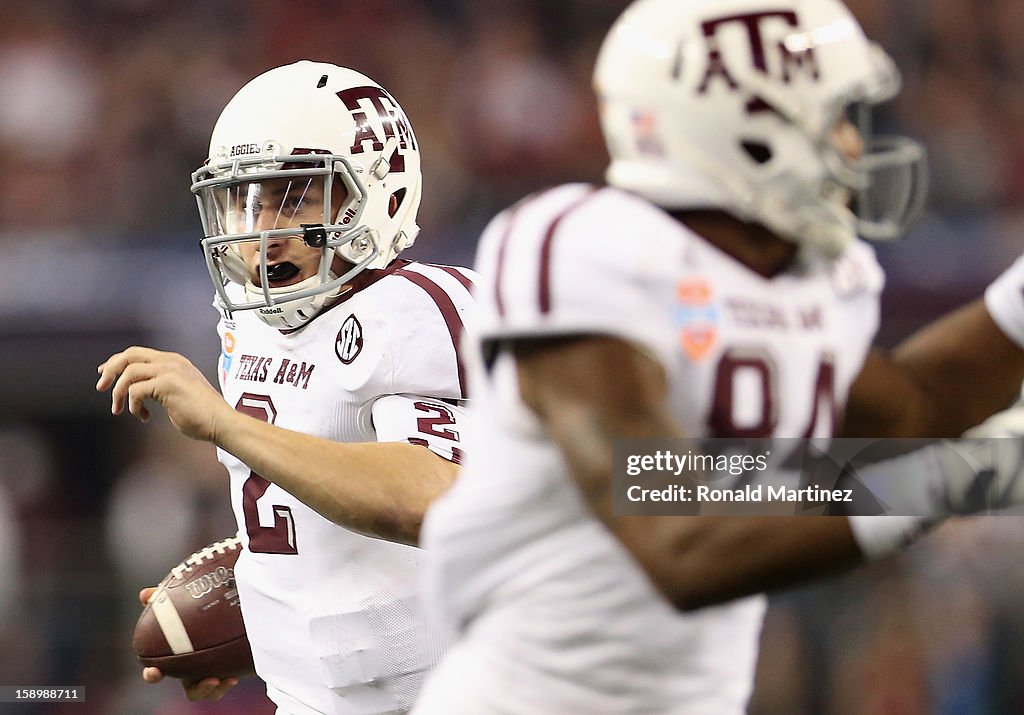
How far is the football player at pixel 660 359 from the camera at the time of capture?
1495 mm

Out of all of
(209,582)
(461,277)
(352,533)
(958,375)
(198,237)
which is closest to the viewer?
(958,375)

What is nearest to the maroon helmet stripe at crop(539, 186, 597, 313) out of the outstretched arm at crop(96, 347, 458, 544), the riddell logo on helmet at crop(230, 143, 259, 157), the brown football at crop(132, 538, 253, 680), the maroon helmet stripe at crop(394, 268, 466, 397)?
the outstretched arm at crop(96, 347, 458, 544)

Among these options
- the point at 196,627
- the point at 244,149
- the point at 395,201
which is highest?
the point at 244,149

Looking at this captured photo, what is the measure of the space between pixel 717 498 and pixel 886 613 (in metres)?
3.57

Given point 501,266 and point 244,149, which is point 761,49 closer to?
point 501,266

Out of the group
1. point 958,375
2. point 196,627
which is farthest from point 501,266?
point 196,627

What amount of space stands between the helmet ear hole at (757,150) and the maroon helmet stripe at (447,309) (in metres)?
0.93

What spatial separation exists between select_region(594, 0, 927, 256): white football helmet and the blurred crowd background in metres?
3.55

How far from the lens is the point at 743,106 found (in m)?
1.63

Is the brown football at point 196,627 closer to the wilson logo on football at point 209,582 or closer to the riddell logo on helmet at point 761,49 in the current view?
the wilson logo on football at point 209,582

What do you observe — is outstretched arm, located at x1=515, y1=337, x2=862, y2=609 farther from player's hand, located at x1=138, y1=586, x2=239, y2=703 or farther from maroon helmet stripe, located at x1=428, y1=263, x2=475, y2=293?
player's hand, located at x1=138, y1=586, x2=239, y2=703

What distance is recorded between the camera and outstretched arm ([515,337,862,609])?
4.80ft

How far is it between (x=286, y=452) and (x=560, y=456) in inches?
30.5

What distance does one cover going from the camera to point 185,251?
20.2 feet
